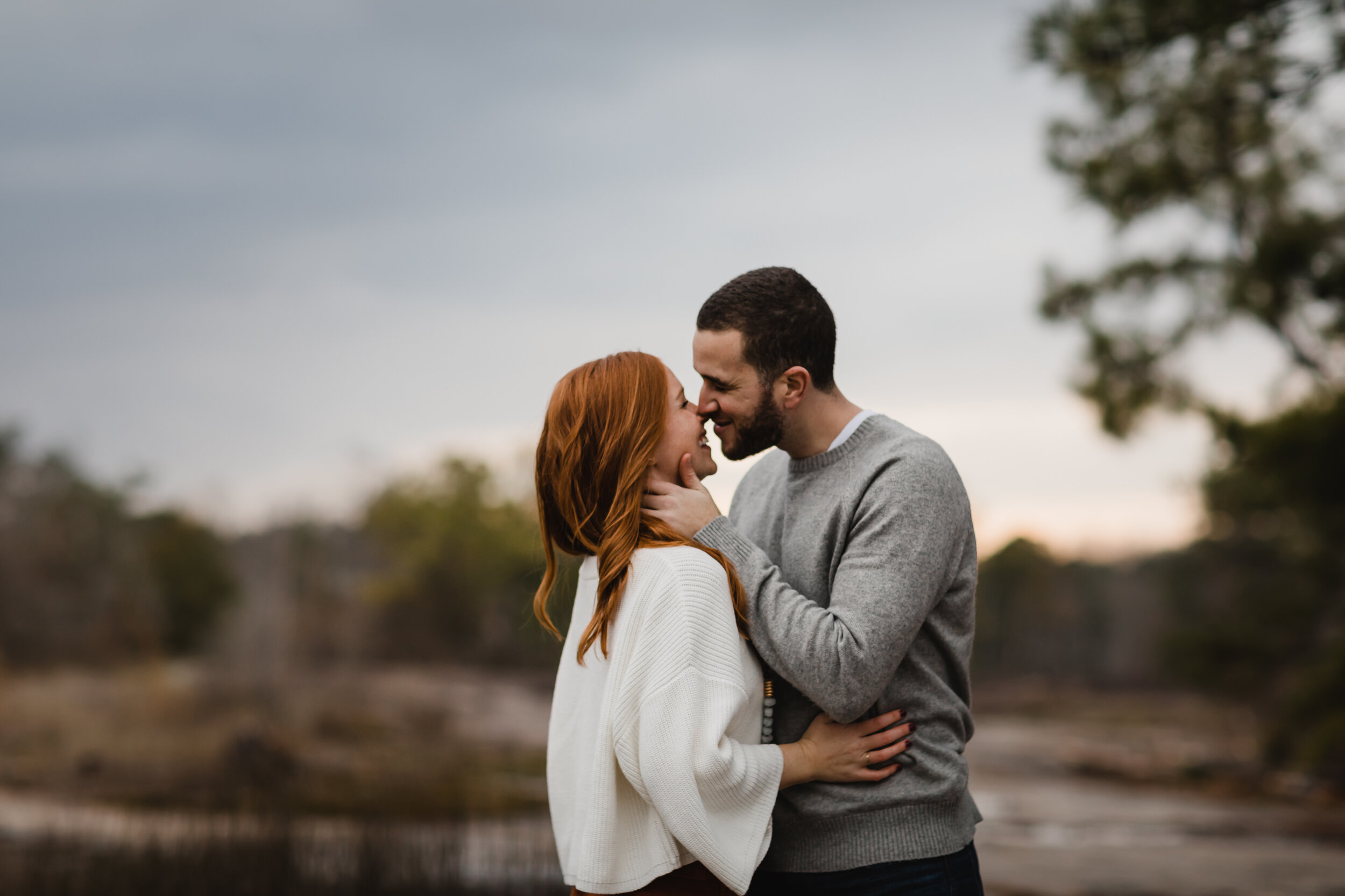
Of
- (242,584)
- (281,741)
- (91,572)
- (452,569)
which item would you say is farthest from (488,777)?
(91,572)

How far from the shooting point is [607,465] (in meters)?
1.65

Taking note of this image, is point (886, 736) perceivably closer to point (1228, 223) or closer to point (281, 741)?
point (1228, 223)

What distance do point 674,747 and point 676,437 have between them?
0.50m

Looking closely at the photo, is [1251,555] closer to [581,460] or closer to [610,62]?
[610,62]

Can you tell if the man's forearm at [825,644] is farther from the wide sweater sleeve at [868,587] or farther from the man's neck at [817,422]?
the man's neck at [817,422]

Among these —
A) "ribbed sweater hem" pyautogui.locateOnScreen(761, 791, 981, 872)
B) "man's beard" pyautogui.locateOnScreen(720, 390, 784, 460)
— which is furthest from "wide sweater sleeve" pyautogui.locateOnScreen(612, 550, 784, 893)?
"man's beard" pyautogui.locateOnScreen(720, 390, 784, 460)

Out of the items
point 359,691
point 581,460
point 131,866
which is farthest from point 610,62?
point 359,691

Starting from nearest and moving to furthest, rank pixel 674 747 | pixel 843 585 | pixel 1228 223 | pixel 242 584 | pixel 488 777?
pixel 674 747
pixel 843 585
pixel 1228 223
pixel 488 777
pixel 242 584

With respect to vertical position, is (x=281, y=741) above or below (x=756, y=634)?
below

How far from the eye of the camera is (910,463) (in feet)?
5.43

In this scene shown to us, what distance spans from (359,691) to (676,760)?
16.5m

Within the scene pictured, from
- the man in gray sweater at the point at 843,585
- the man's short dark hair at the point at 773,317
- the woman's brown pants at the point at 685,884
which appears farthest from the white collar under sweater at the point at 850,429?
the woman's brown pants at the point at 685,884

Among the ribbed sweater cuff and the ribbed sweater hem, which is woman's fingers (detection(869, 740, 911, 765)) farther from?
the ribbed sweater cuff

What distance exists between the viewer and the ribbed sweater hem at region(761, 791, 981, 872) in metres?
1.65
